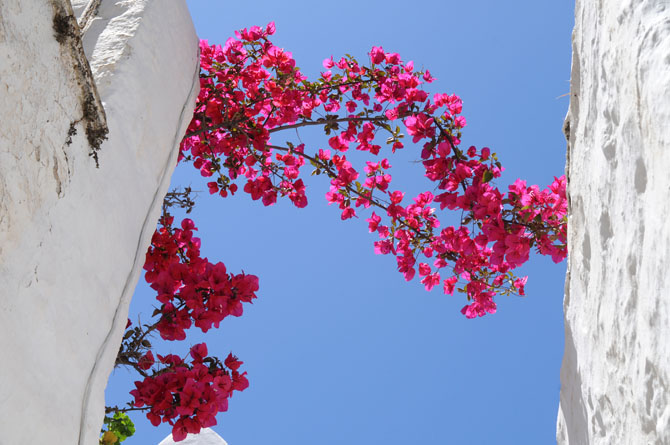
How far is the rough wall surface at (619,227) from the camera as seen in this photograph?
0.92m

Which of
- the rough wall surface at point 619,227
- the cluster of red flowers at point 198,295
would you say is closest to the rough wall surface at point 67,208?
the cluster of red flowers at point 198,295

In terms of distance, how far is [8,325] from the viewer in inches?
50.7

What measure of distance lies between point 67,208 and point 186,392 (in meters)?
0.94

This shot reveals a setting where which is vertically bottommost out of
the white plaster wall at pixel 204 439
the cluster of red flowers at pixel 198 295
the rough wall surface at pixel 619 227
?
the rough wall surface at pixel 619 227

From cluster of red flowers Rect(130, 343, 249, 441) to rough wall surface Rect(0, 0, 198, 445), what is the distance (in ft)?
1.82

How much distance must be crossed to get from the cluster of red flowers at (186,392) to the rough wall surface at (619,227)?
47.7 inches

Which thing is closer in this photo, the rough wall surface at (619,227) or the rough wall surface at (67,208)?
the rough wall surface at (619,227)

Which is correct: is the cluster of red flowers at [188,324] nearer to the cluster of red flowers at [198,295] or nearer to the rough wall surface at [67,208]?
the cluster of red flowers at [198,295]

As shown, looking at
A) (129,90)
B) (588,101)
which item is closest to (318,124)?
(129,90)

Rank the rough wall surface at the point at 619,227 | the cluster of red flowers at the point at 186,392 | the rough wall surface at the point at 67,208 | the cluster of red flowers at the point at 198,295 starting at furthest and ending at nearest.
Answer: the cluster of red flowers at the point at 198,295, the cluster of red flowers at the point at 186,392, the rough wall surface at the point at 67,208, the rough wall surface at the point at 619,227

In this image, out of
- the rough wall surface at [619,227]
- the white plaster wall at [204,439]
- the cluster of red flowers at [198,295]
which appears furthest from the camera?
the white plaster wall at [204,439]

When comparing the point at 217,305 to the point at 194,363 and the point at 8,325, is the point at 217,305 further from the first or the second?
the point at 8,325

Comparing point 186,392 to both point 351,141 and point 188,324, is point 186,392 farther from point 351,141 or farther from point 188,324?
point 351,141

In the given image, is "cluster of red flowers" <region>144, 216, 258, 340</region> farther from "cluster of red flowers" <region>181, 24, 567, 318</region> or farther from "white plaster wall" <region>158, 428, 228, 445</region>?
"white plaster wall" <region>158, 428, 228, 445</region>
